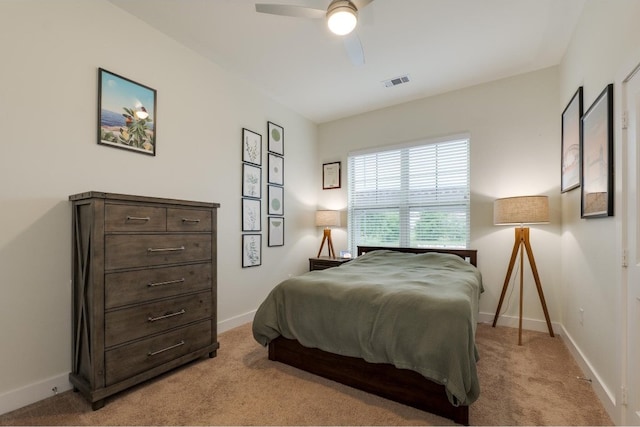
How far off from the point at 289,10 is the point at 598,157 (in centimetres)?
225

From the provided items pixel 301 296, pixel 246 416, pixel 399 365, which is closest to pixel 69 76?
pixel 301 296

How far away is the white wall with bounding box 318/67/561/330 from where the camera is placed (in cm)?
322

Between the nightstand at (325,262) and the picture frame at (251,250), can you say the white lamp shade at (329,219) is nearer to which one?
the nightstand at (325,262)

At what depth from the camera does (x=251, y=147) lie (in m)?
3.62

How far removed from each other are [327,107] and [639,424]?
410 cm

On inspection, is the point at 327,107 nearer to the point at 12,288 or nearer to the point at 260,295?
the point at 260,295

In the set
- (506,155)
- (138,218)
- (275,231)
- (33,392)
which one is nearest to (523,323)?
(506,155)

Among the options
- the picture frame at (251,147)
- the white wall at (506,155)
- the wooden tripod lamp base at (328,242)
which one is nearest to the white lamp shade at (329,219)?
the wooden tripod lamp base at (328,242)

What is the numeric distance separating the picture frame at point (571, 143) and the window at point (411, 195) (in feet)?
3.16

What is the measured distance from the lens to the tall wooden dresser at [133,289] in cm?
184

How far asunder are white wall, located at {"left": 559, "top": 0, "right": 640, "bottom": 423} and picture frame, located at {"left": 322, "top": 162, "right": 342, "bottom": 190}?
9.17 feet

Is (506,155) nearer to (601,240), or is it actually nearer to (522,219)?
(522,219)

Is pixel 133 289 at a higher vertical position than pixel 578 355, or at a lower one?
higher

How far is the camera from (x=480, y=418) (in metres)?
1.71
